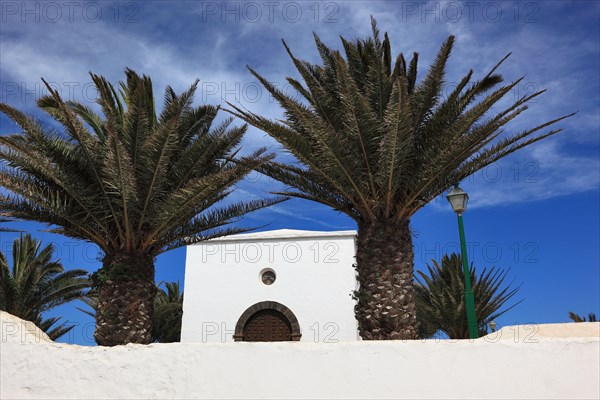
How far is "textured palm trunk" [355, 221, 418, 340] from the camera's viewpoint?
7.56 m

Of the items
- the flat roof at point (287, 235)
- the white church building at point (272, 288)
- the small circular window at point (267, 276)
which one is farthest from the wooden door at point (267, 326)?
the flat roof at point (287, 235)

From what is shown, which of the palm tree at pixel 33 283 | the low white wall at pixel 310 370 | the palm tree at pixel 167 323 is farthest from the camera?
the palm tree at pixel 167 323

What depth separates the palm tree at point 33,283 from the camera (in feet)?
47.8

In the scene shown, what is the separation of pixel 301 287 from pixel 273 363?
39.9ft

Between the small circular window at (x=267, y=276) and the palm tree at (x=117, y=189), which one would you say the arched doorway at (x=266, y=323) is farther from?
the palm tree at (x=117, y=189)

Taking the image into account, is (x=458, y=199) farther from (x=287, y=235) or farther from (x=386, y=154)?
(x=287, y=235)

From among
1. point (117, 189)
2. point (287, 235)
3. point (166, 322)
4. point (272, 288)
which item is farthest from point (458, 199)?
point (166, 322)

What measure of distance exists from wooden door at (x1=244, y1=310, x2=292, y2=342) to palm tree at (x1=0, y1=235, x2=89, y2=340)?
572 cm

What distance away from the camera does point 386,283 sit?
25.2 ft

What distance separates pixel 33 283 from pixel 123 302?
8646 millimetres

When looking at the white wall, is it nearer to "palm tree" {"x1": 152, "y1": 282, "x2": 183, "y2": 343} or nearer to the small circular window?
the small circular window

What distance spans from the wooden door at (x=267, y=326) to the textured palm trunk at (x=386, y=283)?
394 inches

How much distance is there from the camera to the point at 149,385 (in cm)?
559

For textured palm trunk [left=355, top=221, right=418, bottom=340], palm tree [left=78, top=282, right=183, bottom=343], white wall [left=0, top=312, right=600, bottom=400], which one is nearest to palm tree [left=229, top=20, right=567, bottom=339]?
textured palm trunk [left=355, top=221, right=418, bottom=340]
